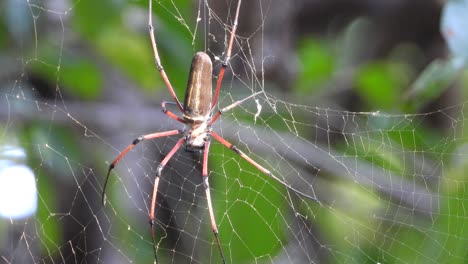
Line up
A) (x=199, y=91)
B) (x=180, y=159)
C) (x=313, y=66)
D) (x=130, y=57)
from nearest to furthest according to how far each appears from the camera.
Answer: (x=199, y=91)
(x=130, y=57)
(x=180, y=159)
(x=313, y=66)

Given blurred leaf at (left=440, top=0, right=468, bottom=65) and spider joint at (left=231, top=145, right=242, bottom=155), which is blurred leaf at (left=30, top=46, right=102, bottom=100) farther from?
blurred leaf at (left=440, top=0, right=468, bottom=65)

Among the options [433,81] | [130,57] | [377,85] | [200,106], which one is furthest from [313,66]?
[200,106]

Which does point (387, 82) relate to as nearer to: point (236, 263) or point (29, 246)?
point (236, 263)

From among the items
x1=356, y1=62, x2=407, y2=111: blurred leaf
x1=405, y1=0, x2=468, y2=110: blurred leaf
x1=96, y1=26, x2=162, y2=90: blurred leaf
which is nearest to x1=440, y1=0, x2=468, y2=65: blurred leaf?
x1=405, y1=0, x2=468, y2=110: blurred leaf

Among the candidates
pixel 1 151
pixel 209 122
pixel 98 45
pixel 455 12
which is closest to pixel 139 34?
pixel 98 45

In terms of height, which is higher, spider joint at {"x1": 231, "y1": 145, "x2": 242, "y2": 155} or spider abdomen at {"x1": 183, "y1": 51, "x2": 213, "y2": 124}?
spider abdomen at {"x1": 183, "y1": 51, "x2": 213, "y2": 124}

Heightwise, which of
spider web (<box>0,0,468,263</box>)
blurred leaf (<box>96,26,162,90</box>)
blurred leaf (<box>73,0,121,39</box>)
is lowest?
spider web (<box>0,0,468,263</box>)

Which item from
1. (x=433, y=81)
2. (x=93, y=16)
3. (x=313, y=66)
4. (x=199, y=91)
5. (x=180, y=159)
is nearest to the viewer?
(x=199, y=91)

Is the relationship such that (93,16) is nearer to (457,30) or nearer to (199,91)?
(199,91)

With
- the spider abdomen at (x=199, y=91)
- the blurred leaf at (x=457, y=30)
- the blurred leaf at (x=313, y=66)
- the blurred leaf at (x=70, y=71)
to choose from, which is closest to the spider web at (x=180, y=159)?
the blurred leaf at (x=70, y=71)
